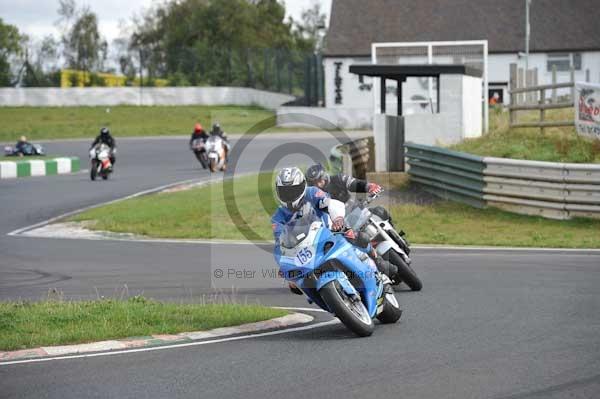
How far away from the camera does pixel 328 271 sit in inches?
344

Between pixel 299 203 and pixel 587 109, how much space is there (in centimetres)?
1327

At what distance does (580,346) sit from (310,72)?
173 ft

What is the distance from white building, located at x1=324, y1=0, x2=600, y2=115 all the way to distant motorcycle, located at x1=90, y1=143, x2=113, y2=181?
99.9 ft

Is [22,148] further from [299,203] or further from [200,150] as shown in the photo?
[299,203]

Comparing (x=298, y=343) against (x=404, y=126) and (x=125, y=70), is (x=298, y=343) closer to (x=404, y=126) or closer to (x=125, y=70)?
(x=404, y=126)

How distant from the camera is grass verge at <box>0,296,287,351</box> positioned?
28.9ft

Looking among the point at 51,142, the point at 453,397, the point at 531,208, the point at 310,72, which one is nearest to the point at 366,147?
the point at 531,208

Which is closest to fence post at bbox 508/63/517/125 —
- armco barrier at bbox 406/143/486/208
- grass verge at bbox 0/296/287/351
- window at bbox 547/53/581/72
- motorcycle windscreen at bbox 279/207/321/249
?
armco barrier at bbox 406/143/486/208

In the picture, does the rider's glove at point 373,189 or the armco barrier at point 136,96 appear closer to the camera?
the rider's glove at point 373,189

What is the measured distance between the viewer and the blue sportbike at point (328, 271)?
28.4 feet

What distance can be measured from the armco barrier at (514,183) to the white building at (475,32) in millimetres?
38948

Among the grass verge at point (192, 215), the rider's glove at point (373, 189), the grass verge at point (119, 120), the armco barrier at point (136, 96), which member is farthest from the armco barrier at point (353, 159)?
the armco barrier at point (136, 96)

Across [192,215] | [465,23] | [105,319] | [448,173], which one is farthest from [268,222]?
[465,23]

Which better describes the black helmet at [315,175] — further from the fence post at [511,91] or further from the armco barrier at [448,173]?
the fence post at [511,91]
